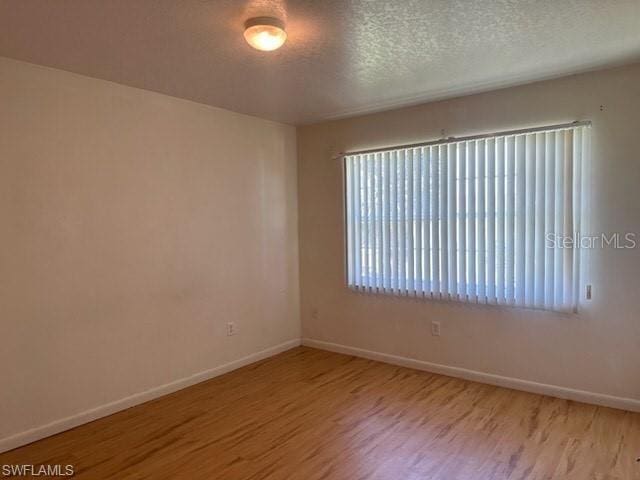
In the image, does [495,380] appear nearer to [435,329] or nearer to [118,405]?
[435,329]

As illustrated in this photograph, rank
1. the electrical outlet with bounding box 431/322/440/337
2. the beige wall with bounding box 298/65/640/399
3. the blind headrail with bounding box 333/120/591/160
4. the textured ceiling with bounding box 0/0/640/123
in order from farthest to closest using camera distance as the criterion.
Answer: the electrical outlet with bounding box 431/322/440/337 → the blind headrail with bounding box 333/120/591/160 → the beige wall with bounding box 298/65/640/399 → the textured ceiling with bounding box 0/0/640/123

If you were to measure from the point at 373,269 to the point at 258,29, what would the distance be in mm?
2606

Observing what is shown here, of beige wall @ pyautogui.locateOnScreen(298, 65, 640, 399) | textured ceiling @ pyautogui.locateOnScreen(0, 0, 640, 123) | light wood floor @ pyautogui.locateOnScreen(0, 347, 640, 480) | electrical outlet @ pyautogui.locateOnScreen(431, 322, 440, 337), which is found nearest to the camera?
textured ceiling @ pyautogui.locateOnScreen(0, 0, 640, 123)

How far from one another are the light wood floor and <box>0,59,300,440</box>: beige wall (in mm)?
391

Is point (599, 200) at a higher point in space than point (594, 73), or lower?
lower

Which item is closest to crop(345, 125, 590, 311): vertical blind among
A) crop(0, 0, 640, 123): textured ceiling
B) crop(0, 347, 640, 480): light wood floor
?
crop(0, 0, 640, 123): textured ceiling

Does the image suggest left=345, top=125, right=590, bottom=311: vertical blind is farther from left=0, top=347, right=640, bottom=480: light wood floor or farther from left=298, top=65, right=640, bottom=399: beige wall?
left=0, top=347, right=640, bottom=480: light wood floor

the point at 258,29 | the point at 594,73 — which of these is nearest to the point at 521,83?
the point at 594,73

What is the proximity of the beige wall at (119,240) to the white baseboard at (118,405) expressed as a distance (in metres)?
0.05

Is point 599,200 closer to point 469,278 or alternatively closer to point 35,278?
point 469,278

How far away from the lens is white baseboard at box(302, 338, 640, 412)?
3113 mm

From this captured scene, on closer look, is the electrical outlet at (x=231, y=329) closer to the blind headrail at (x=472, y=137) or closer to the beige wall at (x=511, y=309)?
the beige wall at (x=511, y=309)

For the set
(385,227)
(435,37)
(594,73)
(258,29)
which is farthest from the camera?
(385,227)

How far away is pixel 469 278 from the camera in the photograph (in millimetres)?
3670
